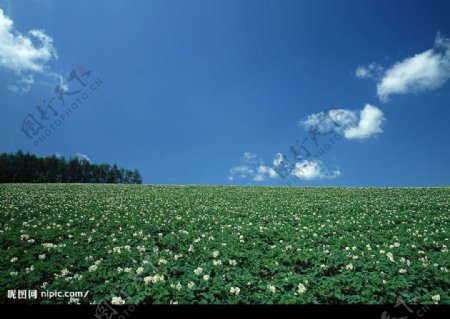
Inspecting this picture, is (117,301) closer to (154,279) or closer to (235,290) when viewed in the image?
(154,279)

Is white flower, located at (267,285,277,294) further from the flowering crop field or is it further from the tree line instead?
the tree line

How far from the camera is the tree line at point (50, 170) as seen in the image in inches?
3847

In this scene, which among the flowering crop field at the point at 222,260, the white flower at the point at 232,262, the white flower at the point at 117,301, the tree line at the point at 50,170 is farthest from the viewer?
the tree line at the point at 50,170

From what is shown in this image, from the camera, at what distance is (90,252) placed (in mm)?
9602

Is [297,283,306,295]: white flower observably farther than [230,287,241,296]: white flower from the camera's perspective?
Yes

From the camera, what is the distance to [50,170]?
10431 cm

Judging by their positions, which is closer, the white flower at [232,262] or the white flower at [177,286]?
the white flower at [177,286]

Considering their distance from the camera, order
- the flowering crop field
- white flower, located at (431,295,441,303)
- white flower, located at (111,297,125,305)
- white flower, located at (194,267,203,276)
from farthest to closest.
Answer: white flower, located at (194,267,203,276) < the flowering crop field < white flower, located at (431,295,441,303) < white flower, located at (111,297,125,305)

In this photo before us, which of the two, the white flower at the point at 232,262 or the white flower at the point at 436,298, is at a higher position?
the white flower at the point at 232,262

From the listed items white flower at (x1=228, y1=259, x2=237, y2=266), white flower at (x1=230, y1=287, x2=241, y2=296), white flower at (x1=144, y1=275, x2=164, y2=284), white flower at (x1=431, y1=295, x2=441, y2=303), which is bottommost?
white flower at (x1=431, y1=295, x2=441, y2=303)

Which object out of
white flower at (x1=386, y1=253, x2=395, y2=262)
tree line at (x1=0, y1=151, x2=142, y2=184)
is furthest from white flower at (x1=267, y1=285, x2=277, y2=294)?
tree line at (x1=0, y1=151, x2=142, y2=184)

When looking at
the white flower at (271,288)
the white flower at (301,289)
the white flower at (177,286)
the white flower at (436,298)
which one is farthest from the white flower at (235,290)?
the white flower at (436,298)

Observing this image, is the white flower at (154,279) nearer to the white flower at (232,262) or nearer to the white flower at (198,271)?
the white flower at (198,271)

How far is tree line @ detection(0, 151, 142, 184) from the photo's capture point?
97.7 meters
